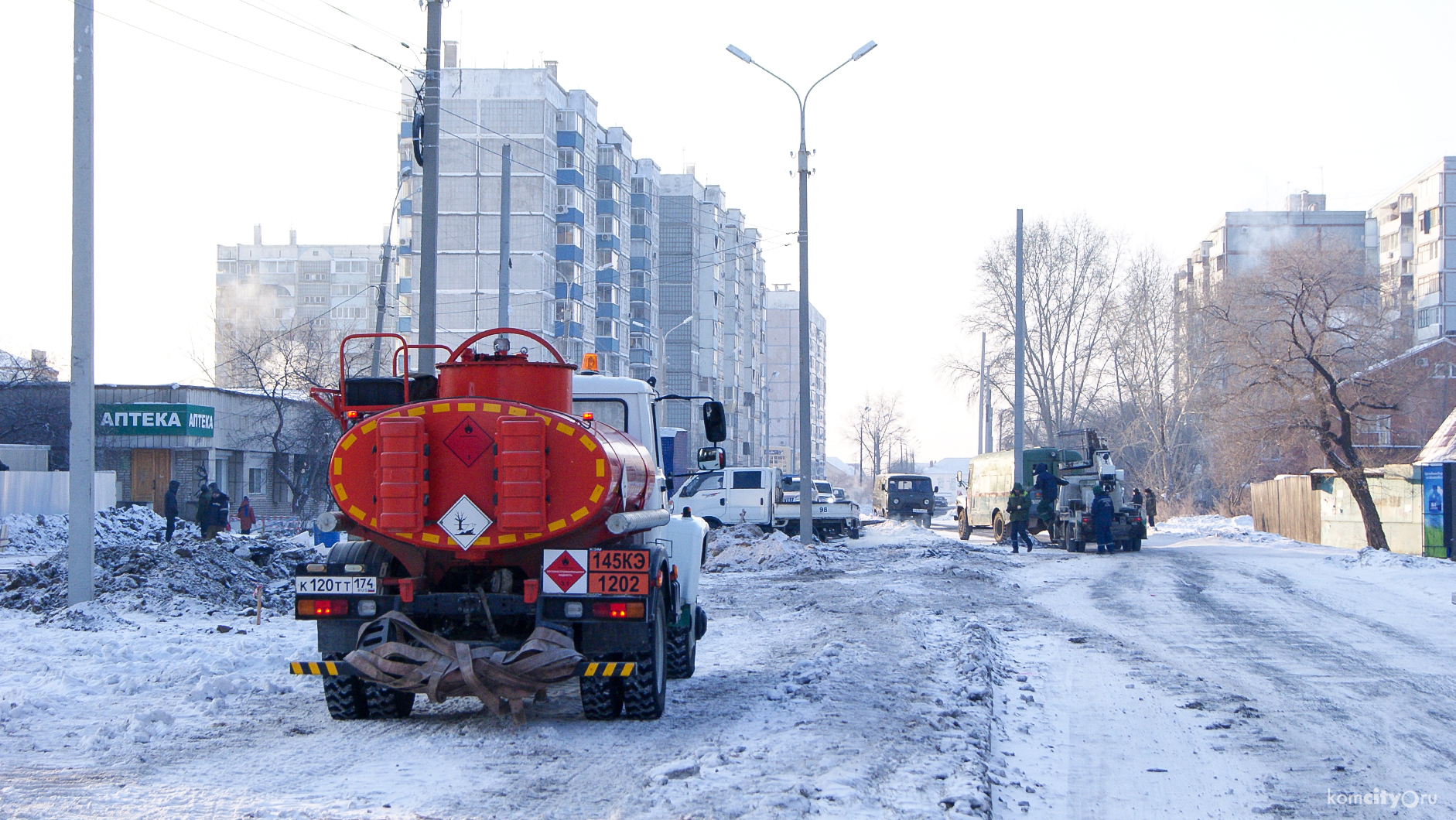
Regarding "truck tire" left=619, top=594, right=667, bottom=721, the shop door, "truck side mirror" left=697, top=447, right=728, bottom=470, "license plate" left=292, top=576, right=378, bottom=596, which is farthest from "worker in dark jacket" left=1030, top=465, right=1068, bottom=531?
the shop door

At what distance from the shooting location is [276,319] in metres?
114

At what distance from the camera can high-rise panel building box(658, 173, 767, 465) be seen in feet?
279

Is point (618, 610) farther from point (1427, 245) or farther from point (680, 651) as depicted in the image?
point (1427, 245)

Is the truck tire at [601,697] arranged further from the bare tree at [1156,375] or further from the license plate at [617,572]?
the bare tree at [1156,375]

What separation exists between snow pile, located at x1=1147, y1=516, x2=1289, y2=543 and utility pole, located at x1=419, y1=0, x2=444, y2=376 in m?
26.2

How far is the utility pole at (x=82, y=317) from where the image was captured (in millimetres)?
12227

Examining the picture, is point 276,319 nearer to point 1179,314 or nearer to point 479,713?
point 1179,314

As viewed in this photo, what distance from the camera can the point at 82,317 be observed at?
40.2ft

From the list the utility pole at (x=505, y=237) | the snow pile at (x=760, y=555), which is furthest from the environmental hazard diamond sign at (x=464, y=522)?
the utility pole at (x=505, y=237)

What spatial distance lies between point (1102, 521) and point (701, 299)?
6224 cm

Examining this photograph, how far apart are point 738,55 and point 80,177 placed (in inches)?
669

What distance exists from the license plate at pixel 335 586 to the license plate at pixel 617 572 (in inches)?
52.2

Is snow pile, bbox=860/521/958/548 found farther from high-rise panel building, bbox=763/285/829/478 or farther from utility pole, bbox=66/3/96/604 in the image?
high-rise panel building, bbox=763/285/829/478

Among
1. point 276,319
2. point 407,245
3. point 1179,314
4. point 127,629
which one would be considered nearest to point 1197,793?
point 127,629
